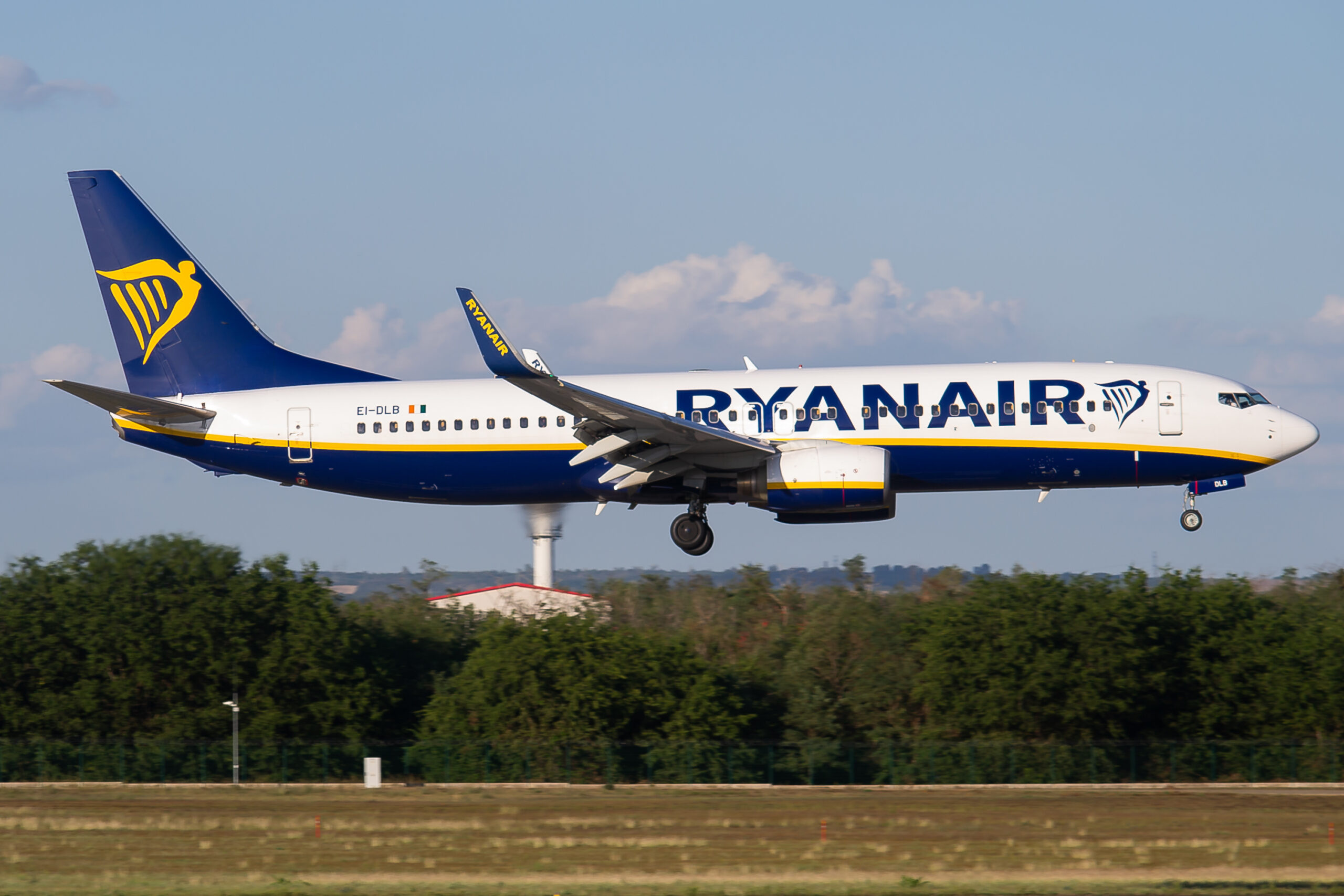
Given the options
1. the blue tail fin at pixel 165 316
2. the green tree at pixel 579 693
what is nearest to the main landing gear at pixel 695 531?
the blue tail fin at pixel 165 316

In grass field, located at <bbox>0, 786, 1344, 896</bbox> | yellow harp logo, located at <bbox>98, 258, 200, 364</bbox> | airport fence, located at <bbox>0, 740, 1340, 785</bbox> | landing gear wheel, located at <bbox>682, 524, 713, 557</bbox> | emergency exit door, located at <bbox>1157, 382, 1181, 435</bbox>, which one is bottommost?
airport fence, located at <bbox>0, 740, 1340, 785</bbox>

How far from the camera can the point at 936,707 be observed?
→ 63.7 metres

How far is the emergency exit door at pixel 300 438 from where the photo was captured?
135 feet

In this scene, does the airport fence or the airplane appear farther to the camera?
the airport fence

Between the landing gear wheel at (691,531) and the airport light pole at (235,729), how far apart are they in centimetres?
2267

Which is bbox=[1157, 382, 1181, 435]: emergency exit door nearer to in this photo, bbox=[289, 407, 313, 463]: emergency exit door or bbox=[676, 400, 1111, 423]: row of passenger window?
bbox=[676, 400, 1111, 423]: row of passenger window

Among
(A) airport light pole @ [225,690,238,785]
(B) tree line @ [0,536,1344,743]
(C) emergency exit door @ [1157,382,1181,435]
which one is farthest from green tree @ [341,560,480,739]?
(C) emergency exit door @ [1157,382,1181,435]

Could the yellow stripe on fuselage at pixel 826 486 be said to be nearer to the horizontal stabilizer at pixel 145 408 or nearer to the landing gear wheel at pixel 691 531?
the landing gear wheel at pixel 691 531

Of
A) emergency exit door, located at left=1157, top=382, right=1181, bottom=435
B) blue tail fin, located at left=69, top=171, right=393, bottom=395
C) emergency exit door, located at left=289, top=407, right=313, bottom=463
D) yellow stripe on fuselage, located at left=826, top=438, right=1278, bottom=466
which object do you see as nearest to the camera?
yellow stripe on fuselage, located at left=826, top=438, right=1278, bottom=466

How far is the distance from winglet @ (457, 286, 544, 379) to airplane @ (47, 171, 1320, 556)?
0.06 meters

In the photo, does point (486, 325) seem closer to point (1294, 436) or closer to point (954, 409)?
point (954, 409)

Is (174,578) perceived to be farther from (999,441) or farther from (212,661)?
(999,441)

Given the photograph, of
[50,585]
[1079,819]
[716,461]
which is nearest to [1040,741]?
[1079,819]

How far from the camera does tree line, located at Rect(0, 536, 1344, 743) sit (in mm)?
61875
